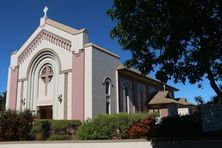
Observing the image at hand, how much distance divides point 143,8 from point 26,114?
1465 centimetres

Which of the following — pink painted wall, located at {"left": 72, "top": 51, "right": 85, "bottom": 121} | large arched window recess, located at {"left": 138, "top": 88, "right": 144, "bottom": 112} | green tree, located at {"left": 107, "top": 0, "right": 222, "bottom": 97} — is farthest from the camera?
large arched window recess, located at {"left": 138, "top": 88, "right": 144, "bottom": 112}

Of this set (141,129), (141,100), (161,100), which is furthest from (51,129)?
(161,100)

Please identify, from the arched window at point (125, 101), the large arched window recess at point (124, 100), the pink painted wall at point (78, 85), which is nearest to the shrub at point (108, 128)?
the pink painted wall at point (78, 85)

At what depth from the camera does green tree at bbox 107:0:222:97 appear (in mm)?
12500

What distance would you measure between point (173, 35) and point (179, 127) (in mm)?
5437

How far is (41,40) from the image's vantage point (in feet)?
117

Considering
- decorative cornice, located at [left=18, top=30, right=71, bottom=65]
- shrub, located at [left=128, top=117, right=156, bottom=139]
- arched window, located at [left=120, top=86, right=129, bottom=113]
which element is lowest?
shrub, located at [left=128, top=117, right=156, bottom=139]

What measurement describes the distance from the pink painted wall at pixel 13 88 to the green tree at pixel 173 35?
2518cm

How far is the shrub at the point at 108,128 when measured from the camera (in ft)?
63.0

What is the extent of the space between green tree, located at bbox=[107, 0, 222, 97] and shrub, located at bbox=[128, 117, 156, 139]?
484 centimetres

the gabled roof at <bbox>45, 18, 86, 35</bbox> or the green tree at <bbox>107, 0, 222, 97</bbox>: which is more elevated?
the gabled roof at <bbox>45, 18, 86, 35</bbox>

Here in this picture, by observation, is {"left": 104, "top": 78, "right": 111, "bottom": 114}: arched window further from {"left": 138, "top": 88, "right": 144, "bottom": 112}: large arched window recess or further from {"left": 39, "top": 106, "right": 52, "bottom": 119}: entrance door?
{"left": 138, "top": 88, "right": 144, "bottom": 112}: large arched window recess

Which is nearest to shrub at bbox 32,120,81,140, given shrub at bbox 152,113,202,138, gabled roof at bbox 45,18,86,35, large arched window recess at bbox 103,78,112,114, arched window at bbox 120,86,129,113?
large arched window recess at bbox 103,78,112,114

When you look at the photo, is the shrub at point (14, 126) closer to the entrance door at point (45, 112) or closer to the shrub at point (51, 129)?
the shrub at point (51, 129)
